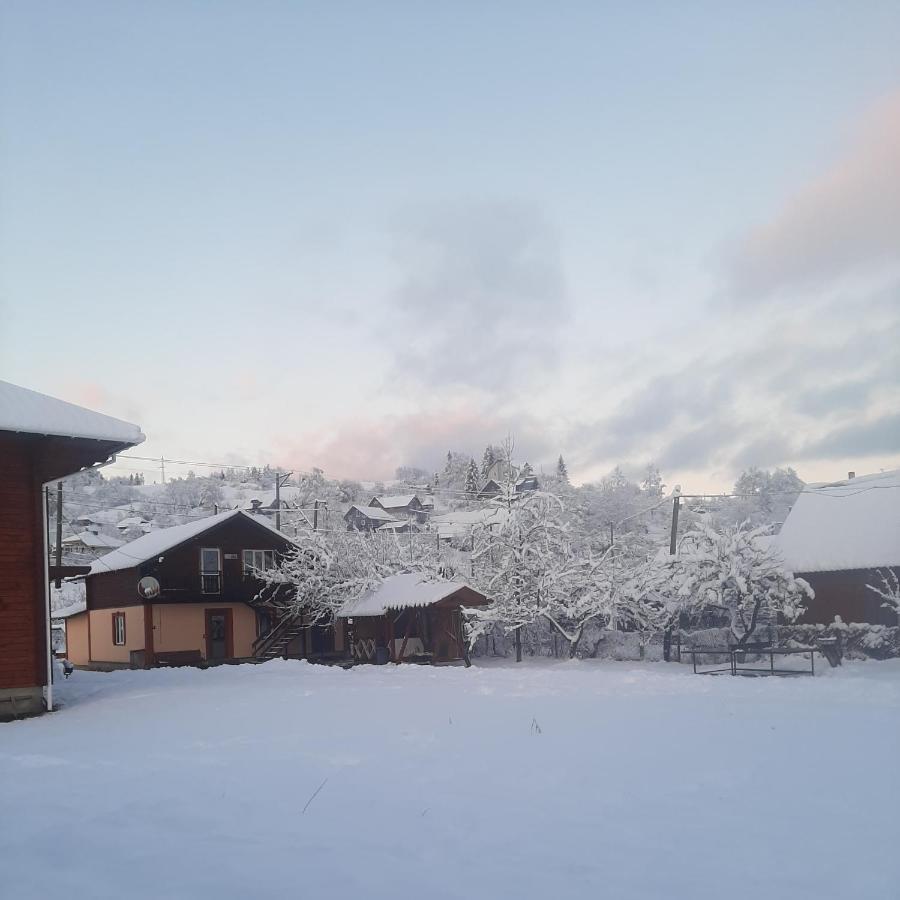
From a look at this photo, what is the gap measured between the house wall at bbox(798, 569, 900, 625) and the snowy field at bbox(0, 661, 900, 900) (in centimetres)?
1575

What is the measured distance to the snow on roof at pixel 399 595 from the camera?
31703mm

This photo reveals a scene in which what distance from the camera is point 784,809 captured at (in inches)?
326

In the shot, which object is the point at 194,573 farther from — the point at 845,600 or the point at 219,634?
the point at 845,600

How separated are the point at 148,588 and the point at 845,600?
2687cm

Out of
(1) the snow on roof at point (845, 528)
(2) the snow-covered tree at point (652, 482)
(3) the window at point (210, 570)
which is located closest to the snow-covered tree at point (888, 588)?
(1) the snow on roof at point (845, 528)

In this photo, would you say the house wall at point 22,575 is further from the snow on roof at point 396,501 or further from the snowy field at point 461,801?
the snow on roof at point 396,501

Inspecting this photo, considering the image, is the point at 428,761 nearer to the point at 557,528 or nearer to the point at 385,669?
the point at 385,669

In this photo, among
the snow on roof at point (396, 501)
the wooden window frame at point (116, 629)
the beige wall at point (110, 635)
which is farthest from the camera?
the snow on roof at point (396, 501)

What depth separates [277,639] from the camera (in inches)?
1505

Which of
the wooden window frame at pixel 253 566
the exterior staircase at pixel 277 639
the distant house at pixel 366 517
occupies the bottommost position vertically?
the exterior staircase at pixel 277 639

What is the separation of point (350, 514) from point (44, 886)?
321 feet

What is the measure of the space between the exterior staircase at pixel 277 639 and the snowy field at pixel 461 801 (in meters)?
21.8

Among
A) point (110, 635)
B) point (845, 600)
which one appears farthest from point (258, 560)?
point (845, 600)

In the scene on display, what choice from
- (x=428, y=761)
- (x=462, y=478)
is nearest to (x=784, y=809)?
(x=428, y=761)
